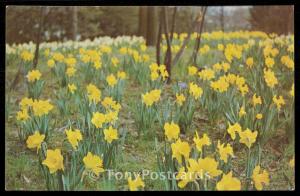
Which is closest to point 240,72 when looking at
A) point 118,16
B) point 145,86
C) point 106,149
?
point 145,86

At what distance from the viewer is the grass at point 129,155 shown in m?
2.21

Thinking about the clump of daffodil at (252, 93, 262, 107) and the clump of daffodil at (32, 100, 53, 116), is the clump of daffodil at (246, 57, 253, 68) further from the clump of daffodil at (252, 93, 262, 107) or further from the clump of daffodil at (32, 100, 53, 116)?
the clump of daffodil at (32, 100, 53, 116)

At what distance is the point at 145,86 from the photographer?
262 centimetres

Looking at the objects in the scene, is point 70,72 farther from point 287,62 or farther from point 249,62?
point 287,62

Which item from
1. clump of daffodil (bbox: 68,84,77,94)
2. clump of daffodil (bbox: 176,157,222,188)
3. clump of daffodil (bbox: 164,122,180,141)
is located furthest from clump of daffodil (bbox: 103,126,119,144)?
clump of daffodil (bbox: 68,84,77,94)

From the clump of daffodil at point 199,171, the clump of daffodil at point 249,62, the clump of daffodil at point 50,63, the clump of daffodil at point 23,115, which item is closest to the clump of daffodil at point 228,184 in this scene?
the clump of daffodil at point 199,171

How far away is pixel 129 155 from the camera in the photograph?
7.66 ft

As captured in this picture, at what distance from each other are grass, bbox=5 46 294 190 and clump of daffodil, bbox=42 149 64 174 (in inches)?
7.1

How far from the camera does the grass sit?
7.26ft

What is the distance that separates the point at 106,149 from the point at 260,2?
119 cm

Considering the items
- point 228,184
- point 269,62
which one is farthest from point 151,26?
point 228,184

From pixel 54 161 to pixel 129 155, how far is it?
44 centimetres

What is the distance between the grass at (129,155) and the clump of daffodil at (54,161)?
0.59 feet

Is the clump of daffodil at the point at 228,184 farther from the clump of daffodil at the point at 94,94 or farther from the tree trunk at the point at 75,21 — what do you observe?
the tree trunk at the point at 75,21
